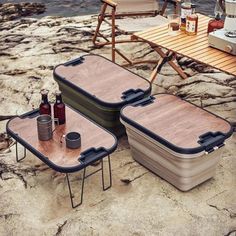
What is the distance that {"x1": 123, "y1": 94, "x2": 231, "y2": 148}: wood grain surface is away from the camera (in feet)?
14.0

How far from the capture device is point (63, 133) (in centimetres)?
437

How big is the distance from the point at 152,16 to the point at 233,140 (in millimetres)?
2162

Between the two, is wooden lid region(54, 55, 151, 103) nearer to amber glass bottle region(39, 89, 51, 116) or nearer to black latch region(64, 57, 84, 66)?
black latch region(64, 57, 84, 66)

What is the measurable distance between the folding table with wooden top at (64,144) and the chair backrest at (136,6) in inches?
85.7

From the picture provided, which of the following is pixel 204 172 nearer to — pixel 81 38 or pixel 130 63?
pixel 130 63

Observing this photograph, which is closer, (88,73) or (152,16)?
(88,73)

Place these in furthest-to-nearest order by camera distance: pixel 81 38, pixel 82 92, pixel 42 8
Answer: pixel 42 8 < pixel 81 38 < pixel 82 92

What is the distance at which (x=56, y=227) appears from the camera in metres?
A: 4.07

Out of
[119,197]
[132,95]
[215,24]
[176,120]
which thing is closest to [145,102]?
[132,95]

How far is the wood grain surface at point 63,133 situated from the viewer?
411 cm

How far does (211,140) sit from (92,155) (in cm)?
91

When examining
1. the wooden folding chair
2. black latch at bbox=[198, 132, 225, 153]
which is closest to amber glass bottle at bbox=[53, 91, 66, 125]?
black latch at bbox=[198, 132, 225, 153]

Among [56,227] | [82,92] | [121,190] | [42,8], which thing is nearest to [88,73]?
[82,92]

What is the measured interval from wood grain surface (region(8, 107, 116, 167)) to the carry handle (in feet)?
0.13
